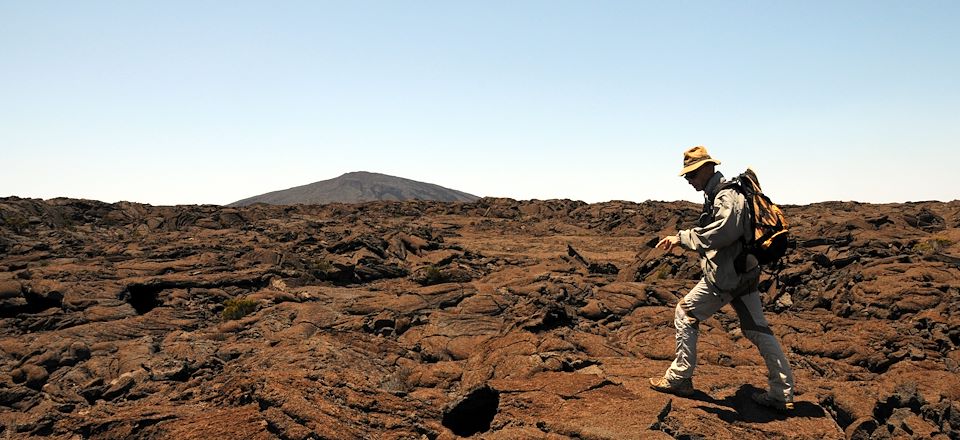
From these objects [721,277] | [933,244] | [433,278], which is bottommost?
[433,278]

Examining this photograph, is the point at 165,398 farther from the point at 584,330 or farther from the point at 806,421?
the point at 806,421

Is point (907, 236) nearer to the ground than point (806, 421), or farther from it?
farther from it

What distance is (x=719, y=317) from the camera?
1217 centimetres

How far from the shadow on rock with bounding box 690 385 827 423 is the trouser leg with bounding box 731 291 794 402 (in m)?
Result: 0.19

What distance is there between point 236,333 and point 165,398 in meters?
4.64

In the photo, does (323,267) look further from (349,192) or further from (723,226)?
(349,192)

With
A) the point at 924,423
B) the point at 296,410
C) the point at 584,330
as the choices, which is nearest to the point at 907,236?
the point at 584,330

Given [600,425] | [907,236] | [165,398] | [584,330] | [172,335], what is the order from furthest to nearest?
[907,236] → [172,335] → [584,330] → [165,398] → [600,425]

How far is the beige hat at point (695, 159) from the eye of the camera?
20.3 ft

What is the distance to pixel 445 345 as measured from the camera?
1095 centimetres

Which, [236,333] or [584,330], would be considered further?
[236,333]

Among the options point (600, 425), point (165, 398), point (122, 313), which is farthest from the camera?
point (122, 313)

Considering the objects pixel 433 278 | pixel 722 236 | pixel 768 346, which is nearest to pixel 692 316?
pixel 768 346

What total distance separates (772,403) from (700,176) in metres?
2.40
